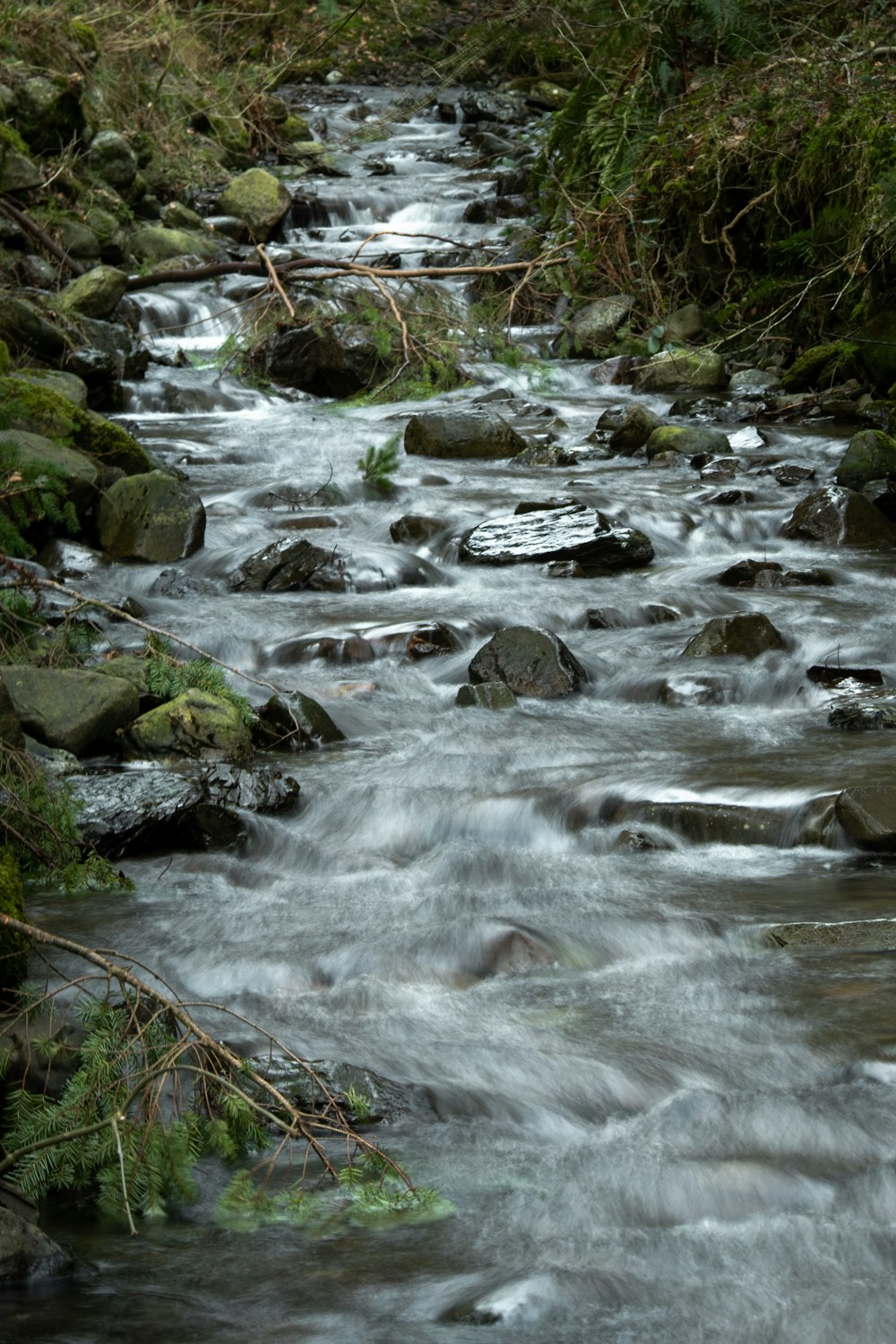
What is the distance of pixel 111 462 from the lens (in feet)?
27.4

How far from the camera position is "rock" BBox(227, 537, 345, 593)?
7648 mm

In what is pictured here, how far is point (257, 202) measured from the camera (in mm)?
15883

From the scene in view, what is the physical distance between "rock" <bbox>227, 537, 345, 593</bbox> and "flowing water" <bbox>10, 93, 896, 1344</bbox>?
0.09 m

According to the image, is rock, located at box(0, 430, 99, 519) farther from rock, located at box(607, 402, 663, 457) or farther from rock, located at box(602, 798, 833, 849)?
rock, located at box(607, 402, 663, 457)

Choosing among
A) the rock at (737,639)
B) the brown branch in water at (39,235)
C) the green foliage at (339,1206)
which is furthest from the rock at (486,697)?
the brown branch in water at (39,235)

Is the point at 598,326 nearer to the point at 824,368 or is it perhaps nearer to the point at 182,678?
the point at 824,368

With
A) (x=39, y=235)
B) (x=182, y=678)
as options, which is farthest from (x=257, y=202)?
(x=182, y=678)

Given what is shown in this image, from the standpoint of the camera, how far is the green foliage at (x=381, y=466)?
9.23 m

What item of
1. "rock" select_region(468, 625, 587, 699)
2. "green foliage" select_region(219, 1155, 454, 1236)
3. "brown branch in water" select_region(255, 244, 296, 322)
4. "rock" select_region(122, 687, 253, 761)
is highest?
"brown branch in water" select_region(255, 244, 296, 322)

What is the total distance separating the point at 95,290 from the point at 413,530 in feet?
14.4

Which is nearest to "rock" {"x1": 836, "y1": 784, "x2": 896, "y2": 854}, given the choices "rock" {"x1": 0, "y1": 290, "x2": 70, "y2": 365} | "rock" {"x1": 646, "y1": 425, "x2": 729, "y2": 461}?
"rock" {"x1": 646, "y1": 425, "x2": 729, "y2": 461}

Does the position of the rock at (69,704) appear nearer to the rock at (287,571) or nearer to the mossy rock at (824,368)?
the rock at (287,571)

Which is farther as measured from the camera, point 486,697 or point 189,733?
point 486,697

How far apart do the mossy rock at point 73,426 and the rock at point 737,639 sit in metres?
3.66
